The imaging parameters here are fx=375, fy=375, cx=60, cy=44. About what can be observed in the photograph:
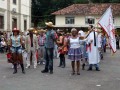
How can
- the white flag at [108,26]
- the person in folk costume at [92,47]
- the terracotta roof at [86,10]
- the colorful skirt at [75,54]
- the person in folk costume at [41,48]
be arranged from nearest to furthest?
1. the colorful skirt at [75,54]
2. the white flag at [108,26]
3. the person in folk costume at [92,47]
4. the person in folk costume at [41,48]
5. the terracotta roof at [86,10]

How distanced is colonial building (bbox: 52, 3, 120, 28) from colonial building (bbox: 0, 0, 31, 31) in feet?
57.2

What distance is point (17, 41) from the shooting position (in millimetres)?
14023

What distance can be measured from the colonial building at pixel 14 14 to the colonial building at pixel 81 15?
17445 millimetres

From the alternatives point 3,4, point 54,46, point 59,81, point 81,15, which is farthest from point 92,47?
point 81,15

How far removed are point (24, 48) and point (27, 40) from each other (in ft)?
1.29

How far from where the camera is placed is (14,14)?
1576 inches

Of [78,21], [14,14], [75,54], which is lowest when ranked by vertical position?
[75,54]

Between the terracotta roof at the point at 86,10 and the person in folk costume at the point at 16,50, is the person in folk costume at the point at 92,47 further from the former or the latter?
the terracotta roof at the point at 86,10

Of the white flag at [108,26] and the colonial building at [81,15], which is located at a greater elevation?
the colonial building at [81,15]

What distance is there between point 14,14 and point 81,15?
2403cm

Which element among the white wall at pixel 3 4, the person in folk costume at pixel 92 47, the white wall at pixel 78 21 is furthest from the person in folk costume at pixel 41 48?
the white wall at pixel 78 21

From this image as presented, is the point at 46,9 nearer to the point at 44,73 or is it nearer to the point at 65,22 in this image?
the point at 65,22

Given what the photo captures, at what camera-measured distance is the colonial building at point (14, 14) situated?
37.0 m

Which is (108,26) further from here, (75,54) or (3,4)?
(3,4)
